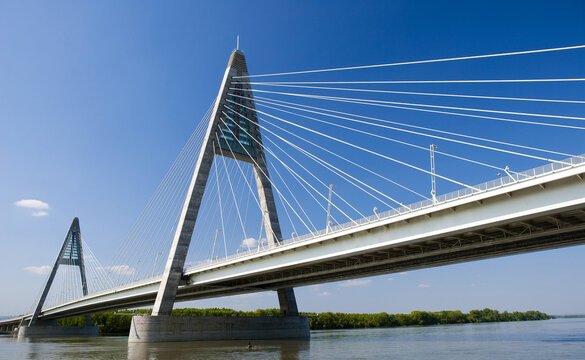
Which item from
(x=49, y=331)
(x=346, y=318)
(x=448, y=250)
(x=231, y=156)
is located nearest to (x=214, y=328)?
(x=231, y=156)

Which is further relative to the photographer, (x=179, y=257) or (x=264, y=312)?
(x=264, y=312)

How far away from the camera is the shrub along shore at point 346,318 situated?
330ft

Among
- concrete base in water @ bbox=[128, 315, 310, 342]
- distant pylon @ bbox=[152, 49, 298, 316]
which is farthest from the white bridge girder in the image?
concrete base in water @ bbox=[128, 315, 310, 342]

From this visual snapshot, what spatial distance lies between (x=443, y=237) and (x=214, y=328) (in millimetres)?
23146

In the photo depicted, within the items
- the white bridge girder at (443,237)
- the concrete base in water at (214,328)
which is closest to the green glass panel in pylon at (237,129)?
the white bridge girder at (443,237)

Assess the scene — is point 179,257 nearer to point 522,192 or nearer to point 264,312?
point 522,192

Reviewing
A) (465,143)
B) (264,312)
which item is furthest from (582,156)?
(264,312)

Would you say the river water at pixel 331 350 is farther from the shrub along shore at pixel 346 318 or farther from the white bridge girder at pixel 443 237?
the shrub along shore at pixel 346 318

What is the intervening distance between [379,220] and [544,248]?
31.5 feet

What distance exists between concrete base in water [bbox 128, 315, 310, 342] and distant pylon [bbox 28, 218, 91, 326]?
54810 millimetres

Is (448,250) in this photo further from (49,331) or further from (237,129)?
(49,331)

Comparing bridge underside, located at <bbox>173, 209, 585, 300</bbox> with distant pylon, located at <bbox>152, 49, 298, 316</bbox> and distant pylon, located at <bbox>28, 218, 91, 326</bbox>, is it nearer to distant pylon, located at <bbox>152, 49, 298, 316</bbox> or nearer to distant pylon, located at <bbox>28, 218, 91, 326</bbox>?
distant pylon, located at <bbox>152, 49, 298, 316</bbox>

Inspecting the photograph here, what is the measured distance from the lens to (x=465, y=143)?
21953 millimetres

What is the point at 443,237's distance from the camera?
80.3 ft
